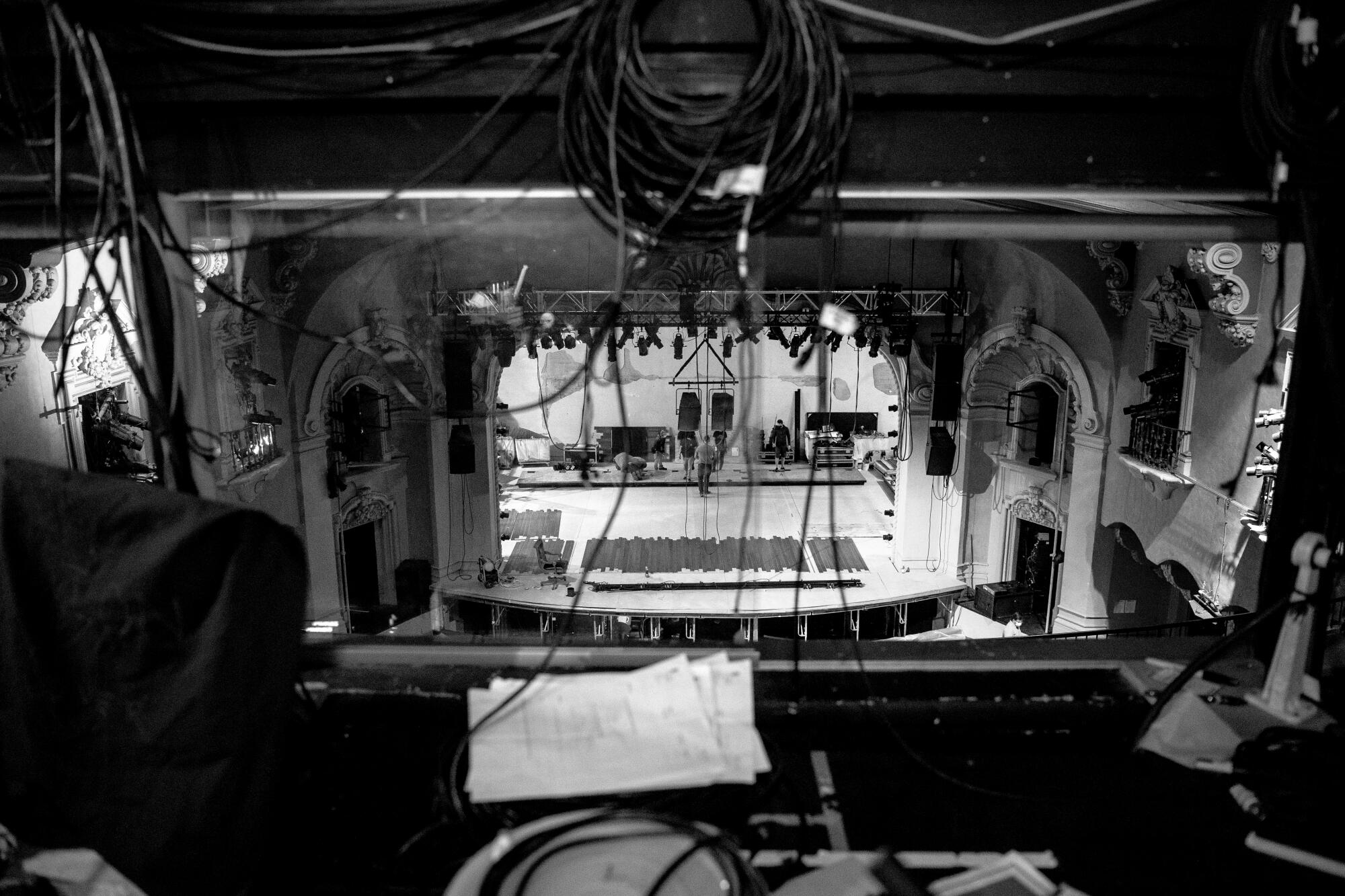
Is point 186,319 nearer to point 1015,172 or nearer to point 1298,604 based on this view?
point 1015,172

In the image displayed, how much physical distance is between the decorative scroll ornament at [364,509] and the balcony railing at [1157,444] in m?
10.4

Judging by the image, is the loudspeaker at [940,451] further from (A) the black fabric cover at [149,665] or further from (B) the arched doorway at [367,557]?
(A) the black fabric cover at [149,665]

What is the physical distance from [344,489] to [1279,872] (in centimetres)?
1257

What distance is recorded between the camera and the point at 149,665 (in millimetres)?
1810

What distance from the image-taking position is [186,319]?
246 cm

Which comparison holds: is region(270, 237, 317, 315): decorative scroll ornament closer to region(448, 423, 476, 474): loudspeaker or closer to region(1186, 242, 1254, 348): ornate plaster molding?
region(448, 423, 476, 474): loudspeaker

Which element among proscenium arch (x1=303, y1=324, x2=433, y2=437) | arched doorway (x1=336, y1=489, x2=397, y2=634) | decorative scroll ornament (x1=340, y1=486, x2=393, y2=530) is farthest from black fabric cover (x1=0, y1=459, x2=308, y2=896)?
decorative scroll ornament (x1=340, y1=486, x2=393, y2=530)

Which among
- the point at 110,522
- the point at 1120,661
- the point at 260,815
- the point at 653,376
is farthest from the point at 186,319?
the point at 653,376

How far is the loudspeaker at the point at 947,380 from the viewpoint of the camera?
14062 mm

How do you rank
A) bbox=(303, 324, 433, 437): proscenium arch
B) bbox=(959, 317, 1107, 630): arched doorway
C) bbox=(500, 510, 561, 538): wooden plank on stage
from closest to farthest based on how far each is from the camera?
bbox=(303, 324, 433, 437): proscenium arch → bbox=(959, 317, 1107, 630): arched doorway → bbox=(500, 510, 561, 538): wooden plank on stage

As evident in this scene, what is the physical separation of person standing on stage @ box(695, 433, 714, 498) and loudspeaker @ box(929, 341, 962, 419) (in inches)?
195

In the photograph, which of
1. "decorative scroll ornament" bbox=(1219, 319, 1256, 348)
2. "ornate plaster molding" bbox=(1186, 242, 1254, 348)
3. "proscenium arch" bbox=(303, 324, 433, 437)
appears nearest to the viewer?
"ornate plaster molding" bbox=(1186, 242, 1254, 348)

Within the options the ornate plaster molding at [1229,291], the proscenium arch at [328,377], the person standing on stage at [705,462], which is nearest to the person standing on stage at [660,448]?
the person standing on stage at [705,462]

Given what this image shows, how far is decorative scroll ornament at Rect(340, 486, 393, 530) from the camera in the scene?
1299 centimetres
